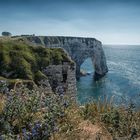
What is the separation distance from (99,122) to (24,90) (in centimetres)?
225

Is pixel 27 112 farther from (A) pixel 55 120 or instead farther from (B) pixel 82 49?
(B) pixel 82 49

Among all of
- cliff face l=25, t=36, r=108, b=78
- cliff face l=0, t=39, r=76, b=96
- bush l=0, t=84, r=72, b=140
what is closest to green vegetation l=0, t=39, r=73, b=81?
cliff face l=0, t=39, r=76, b=96

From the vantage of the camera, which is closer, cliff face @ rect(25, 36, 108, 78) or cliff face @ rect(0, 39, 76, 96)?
cliff face @ rect(0, 39, 76, 96)

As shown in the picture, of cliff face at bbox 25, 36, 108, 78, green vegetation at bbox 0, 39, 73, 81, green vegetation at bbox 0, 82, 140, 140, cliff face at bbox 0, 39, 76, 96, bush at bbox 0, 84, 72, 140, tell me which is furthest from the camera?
cliff face at bbox 25, 36, 108, 78

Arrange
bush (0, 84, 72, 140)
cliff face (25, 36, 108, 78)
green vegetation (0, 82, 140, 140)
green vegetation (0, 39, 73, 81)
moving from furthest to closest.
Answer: cliff face (25, 36, 108, 78) < green vegetation (0, 39, 73, 81) < bush (0, 84, 72, 140) < green vegetation (0, 82, 140, 140)

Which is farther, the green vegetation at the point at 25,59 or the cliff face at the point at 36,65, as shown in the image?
the green vegetation at the point at 25,59

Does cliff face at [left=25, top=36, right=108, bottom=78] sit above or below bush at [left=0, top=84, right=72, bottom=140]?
below

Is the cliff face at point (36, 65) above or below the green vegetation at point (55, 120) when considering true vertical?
below

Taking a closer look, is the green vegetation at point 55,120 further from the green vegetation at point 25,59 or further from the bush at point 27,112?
the green vegetation at point 25,59

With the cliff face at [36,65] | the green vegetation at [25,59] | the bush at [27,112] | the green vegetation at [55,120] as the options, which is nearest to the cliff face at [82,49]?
the green vegetation at [25,59]

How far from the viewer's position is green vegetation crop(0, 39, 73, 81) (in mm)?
63031

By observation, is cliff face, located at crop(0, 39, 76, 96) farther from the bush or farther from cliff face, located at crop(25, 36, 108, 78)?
cliff face, located at crop(25, 36, 108, 78)

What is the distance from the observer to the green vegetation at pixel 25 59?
63031 millimetres

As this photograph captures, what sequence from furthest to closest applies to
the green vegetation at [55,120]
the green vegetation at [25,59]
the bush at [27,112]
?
the green vegetation at [25,59], the bush at [27,112], the green vegetation at [55,120]
